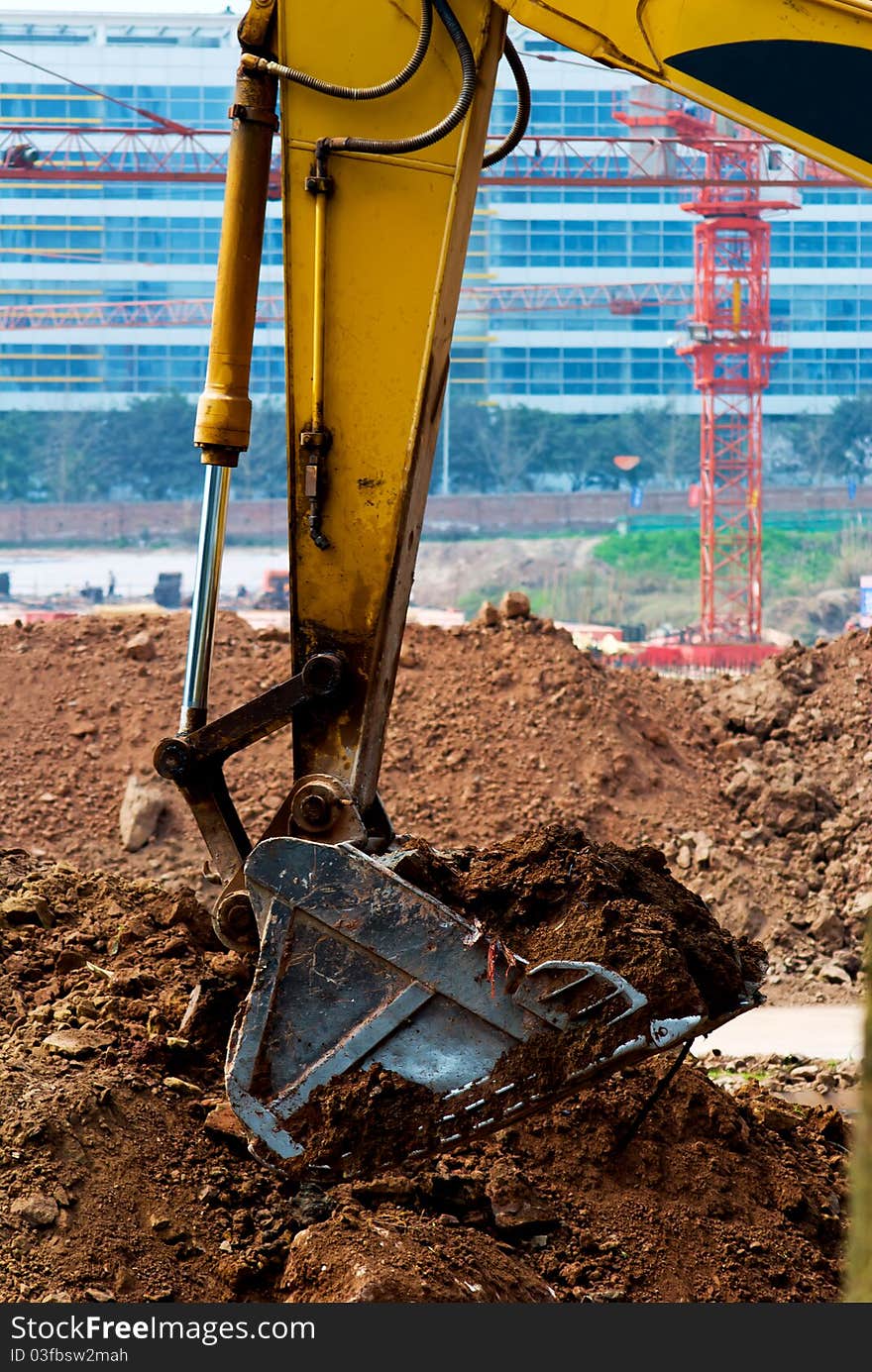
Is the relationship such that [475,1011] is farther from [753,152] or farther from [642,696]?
[753,152]

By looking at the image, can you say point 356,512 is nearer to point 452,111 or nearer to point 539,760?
point 452,111

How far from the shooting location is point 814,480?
101ft

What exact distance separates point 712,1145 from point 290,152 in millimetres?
2683

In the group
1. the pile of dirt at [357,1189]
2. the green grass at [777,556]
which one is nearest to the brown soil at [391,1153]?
the pile of dirt at [357,1189]

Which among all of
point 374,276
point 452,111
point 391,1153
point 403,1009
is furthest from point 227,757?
point 452,111

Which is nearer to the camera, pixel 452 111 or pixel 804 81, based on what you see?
pixel 804 81

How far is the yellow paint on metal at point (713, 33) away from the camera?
3.04 meters

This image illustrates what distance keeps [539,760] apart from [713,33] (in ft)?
20.0

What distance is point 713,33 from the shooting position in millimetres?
3100

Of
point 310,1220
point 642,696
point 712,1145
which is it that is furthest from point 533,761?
point 310,1220

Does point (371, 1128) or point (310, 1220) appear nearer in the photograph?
point (371, 1128)

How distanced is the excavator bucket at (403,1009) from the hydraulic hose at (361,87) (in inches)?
63.8

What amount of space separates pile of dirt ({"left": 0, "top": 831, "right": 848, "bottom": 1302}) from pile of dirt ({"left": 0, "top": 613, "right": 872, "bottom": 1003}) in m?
3.53

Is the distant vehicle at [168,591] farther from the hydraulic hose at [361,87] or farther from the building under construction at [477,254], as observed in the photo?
the hydraulic hose at [361,87]
